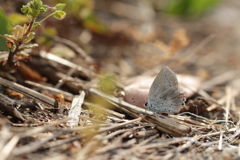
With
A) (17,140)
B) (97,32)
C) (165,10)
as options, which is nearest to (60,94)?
(17,140)

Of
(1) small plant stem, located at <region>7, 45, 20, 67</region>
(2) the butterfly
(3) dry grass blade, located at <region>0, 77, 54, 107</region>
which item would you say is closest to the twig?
(3) dry grass blade, located at <region>0, 77, 54, 107</region>

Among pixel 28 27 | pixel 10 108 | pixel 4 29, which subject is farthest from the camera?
pixel 4 29

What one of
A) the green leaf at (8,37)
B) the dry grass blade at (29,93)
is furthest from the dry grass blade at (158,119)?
the green leaf at (8,37)

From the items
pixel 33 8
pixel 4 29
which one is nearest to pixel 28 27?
pixel 33 8

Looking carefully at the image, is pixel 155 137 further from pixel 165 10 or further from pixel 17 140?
pixel 165 10

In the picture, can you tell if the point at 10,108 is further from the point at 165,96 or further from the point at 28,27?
the point at 165,96

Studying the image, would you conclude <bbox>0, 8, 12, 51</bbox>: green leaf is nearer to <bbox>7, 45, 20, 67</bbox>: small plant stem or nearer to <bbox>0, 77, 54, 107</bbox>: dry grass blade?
<bbox>7, 45, 20, 67</bbox>: small plant stem

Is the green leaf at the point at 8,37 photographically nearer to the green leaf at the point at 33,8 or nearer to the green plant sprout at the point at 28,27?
the green plant sprout at the point at 28,27

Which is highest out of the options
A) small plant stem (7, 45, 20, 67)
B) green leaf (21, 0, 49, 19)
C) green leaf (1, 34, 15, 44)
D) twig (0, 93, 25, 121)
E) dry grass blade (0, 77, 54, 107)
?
green leaf (21, 0, 49, 19)
